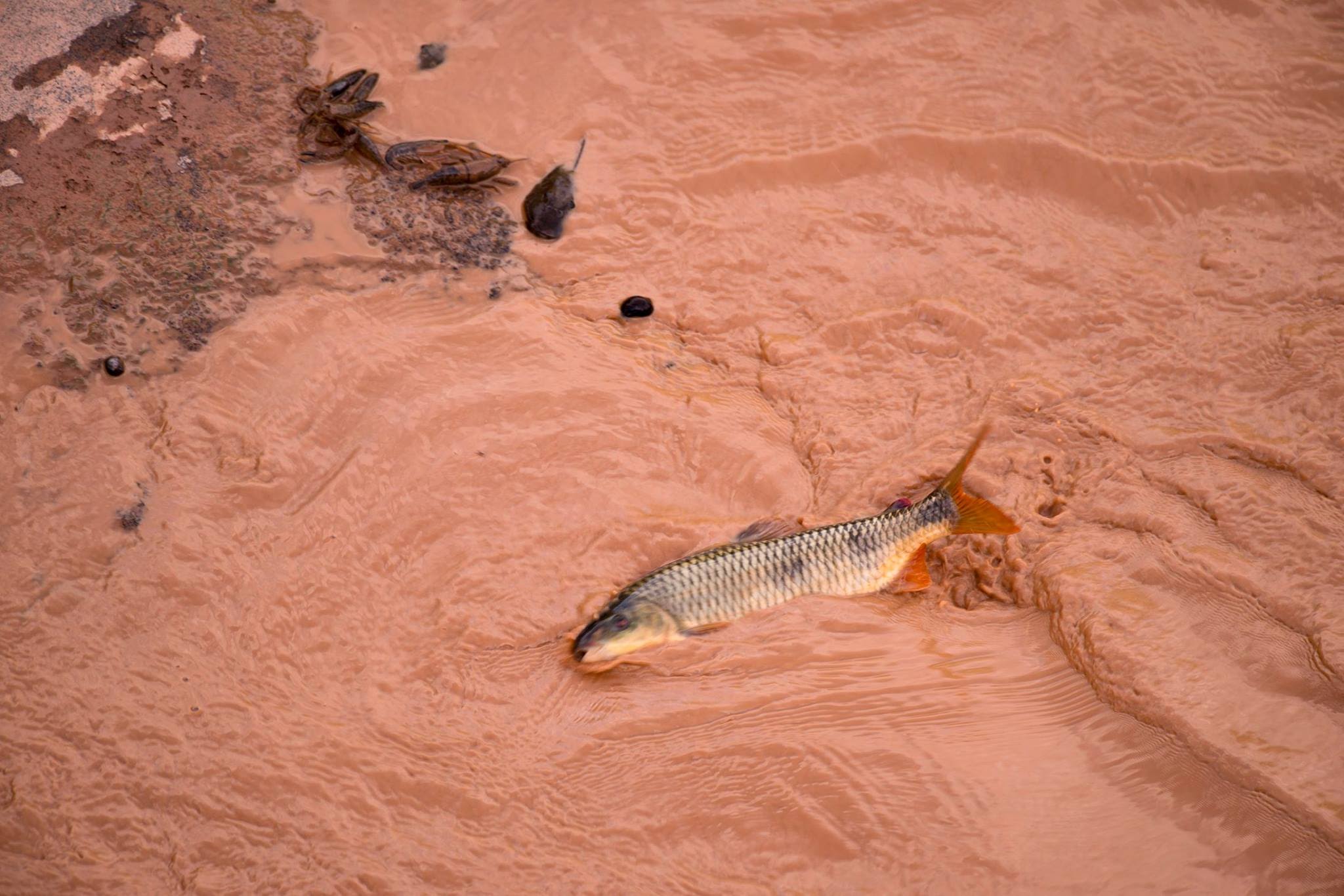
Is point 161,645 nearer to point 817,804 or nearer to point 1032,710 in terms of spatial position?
point 817,804

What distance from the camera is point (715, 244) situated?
4.52 metres

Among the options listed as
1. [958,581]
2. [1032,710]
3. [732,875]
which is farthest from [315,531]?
[1032,710]

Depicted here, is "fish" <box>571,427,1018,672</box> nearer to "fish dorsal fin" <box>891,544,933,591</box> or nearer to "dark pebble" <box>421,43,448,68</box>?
"fish dorsal fin" <box>891,544,933,591</box>

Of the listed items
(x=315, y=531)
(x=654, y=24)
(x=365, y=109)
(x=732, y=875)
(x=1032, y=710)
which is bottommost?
(x=732, y=875)

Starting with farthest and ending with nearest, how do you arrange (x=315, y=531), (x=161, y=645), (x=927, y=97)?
(x=927, y=97) → (x=315, y=531) → (x=161, y=645)

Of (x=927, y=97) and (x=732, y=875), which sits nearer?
(x=732, y=875)

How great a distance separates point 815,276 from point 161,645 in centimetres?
321

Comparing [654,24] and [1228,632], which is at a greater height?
[654,24]

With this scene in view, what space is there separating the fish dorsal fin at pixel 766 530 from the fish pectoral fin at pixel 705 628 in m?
0.38

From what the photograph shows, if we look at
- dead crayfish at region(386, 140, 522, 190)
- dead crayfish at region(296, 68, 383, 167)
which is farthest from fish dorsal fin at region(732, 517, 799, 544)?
dead crayfish at region(296, 68, 383, 167)

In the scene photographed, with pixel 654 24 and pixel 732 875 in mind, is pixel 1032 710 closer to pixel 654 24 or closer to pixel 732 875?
pixel 732 875

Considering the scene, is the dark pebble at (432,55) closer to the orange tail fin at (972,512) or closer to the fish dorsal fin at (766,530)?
the fish dorsal fin at (766,530)

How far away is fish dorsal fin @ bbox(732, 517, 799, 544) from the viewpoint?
375 cm

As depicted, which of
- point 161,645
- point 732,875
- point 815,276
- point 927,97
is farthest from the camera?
point 927,97
